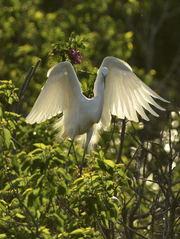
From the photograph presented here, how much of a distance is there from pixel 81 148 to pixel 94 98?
1070mm

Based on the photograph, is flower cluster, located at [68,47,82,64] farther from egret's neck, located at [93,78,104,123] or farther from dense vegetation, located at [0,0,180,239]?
egret's neck, located at [93,78,104,123]

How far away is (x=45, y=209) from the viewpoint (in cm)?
228

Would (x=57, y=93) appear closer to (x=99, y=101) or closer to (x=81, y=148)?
(x=99, y=101)

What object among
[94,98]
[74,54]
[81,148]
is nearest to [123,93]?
[94,98]

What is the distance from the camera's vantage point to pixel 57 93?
3.40 meters

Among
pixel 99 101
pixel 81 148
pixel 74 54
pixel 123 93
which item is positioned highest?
pixel 74 54

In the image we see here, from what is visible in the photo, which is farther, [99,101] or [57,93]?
[57,93]

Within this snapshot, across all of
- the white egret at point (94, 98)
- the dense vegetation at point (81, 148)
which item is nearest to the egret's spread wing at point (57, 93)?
the white egret at point (94, 98)

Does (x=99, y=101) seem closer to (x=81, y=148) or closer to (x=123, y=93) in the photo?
(x=123, y=93)

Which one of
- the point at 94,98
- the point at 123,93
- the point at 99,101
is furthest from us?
the point at 123,93

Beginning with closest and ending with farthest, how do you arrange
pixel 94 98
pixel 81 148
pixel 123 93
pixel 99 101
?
pixel 99 101, pixel 94 98, pixel 123 93, pixel 81 148

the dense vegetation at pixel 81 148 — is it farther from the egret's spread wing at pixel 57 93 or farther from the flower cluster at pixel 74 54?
the egret's spread wing at pixel 57 93

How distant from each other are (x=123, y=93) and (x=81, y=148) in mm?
1019

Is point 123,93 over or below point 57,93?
over
